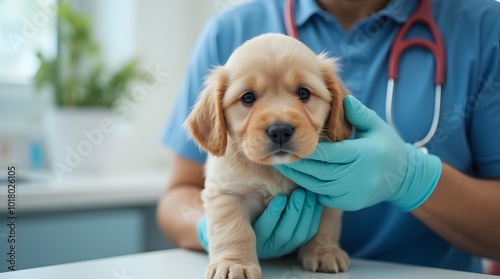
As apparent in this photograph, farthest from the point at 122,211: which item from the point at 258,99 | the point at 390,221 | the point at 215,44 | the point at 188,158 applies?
the point at 258,99

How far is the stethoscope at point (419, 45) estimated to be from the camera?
127 centimetres

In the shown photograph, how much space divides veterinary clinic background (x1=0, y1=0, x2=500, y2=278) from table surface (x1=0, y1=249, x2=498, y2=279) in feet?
0.09

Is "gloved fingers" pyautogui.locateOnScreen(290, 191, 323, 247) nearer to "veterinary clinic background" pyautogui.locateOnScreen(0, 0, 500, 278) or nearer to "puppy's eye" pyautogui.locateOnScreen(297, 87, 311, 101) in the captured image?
"veterinary clinic background" pyautogui.locateOnScreen(0, 0, 500, 278)

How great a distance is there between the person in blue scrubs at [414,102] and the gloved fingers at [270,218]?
0.57ft

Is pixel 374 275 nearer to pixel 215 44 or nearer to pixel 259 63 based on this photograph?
pixel 259 63

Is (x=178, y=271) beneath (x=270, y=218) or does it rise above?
beneath

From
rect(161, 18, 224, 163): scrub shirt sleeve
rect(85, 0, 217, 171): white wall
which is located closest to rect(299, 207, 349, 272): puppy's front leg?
rect(161, 18, 224, 163): scrub shirt sleeve

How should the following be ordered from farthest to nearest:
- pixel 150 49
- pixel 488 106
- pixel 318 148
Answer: pixel 150 49, pixel 488 106, pixel 318 148

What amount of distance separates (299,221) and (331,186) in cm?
10

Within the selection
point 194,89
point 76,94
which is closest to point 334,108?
point 194,89

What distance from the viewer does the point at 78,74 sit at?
2359 mm

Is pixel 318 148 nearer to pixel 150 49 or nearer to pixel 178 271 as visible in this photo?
pixel 178 271

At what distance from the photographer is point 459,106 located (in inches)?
51.2

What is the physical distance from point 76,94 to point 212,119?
1426 millimetres
